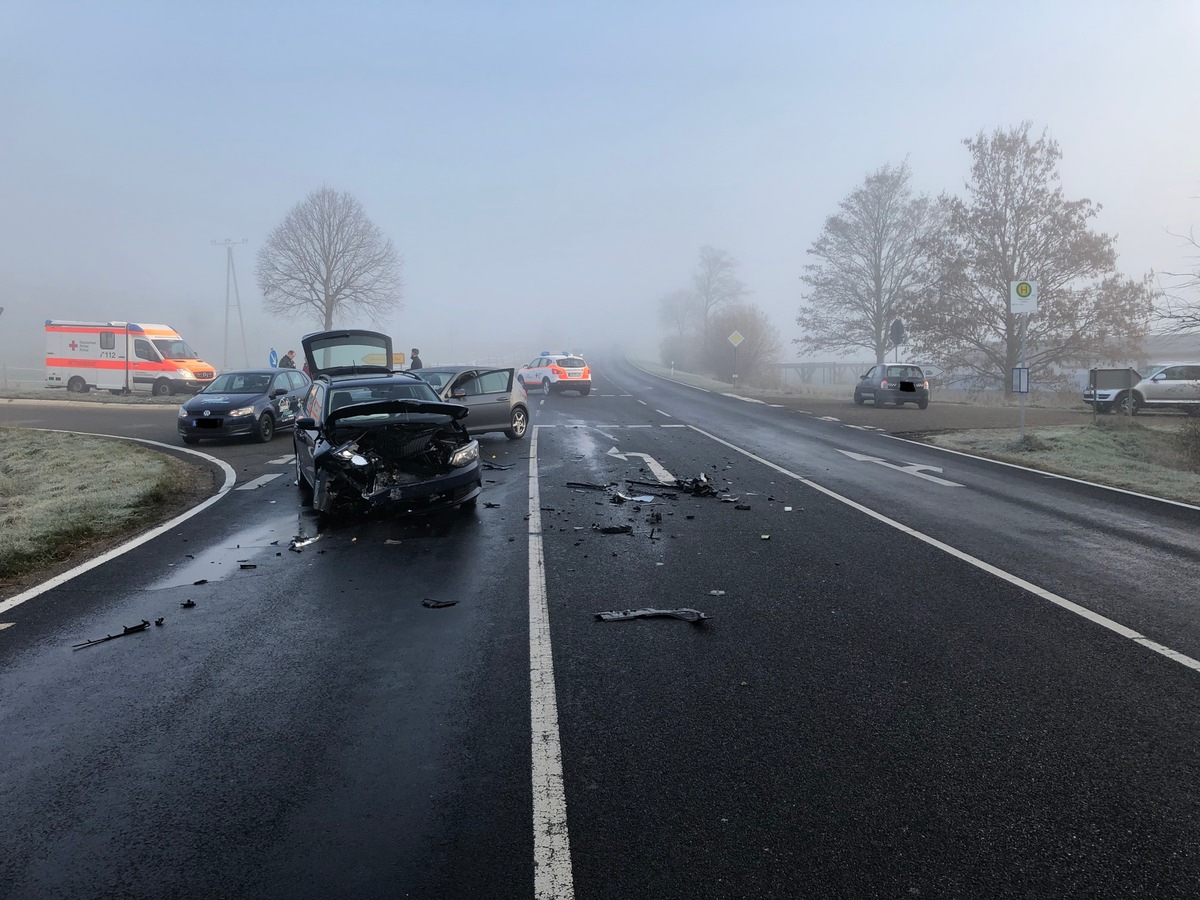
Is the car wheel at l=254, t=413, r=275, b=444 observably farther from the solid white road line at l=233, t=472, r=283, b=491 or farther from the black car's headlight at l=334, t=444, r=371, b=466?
the black car's headlight at l=334, t=444, r=371, b=466

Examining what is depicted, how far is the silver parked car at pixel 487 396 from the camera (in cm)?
1659

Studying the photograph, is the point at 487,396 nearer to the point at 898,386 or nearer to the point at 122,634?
the point at 122,634

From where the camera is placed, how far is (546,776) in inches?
136

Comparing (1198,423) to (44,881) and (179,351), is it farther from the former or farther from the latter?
(179,351)

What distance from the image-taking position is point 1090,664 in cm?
479

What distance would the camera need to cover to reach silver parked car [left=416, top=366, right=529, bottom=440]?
16594 millimetres

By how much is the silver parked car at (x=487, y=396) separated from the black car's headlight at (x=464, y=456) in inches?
260

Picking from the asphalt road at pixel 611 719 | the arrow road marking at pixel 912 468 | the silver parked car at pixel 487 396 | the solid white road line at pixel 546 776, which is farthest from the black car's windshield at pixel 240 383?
the solid white road line at pixel 546 776

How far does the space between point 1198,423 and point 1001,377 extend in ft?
61.8

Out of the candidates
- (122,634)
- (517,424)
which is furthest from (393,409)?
(517,424)

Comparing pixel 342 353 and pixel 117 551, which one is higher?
pixel 342 353

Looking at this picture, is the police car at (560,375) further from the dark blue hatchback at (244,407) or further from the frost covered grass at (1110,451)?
the frost covered grass at (1110,451)

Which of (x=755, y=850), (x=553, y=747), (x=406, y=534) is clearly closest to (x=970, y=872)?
(x=755, y=850)

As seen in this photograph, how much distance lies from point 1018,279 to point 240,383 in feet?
95.6
